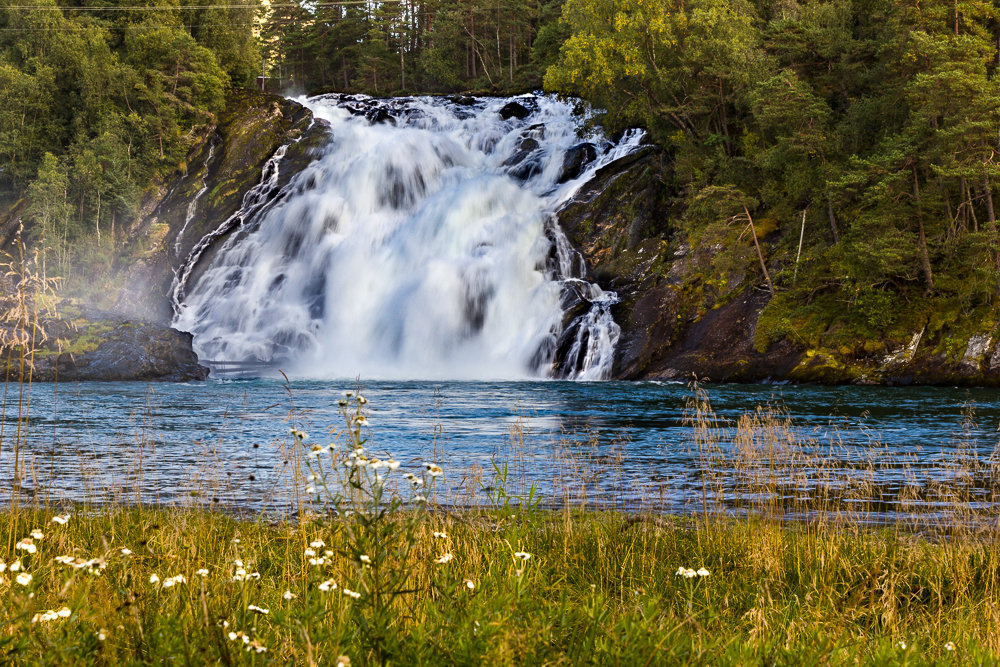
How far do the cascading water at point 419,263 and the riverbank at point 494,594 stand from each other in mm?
24284

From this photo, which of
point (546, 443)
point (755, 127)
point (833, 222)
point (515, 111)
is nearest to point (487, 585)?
point (546, 443)

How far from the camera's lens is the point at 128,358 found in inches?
1352

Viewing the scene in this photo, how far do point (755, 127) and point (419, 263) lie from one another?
16384 mm

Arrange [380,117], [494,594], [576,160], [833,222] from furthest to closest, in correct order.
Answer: [380,117], [576,160], [833,222], [494,594]

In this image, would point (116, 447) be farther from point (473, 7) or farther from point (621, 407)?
point (473, 7)

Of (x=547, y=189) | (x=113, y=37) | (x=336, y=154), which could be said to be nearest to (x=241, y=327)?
(x=336, y=154)

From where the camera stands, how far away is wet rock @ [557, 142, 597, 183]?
133ft

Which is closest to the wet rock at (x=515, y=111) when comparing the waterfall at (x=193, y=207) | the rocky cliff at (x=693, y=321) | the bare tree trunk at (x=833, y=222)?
the rocky cliff at (x=693, y=321)

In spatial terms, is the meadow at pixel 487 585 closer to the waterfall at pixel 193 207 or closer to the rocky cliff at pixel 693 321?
the rocky cliff at pixel 693 321

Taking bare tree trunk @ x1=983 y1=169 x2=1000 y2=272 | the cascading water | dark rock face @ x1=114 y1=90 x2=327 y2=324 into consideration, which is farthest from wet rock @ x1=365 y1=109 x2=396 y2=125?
bare tree trunk @ x1=983 y1=169 x2=1000 y2=272

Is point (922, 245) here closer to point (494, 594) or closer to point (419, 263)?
point (419, 263)

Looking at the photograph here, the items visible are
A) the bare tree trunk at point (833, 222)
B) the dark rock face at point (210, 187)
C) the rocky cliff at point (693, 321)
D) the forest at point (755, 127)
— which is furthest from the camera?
the dark rock face at point (210, 187)

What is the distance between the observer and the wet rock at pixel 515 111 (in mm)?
47750

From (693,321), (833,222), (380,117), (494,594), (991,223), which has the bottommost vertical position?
(693,321)
